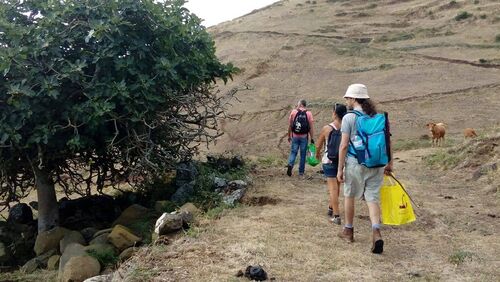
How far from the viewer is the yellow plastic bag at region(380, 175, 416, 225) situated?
5.81 m

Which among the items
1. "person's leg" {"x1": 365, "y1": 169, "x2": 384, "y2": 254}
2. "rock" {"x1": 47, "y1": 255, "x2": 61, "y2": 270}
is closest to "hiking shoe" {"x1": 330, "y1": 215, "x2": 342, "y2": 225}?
"person's leg" {"x1": 365, "y1": 169, "x2": 384, "y2": 254}

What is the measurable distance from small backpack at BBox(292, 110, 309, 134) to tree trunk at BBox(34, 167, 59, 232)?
4.47 meters

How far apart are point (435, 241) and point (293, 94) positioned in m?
20.3

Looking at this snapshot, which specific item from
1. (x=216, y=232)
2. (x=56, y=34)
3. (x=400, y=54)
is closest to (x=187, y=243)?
(x=216, y=232)

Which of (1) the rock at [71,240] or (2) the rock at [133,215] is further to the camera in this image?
(2) the rock at [133,215]

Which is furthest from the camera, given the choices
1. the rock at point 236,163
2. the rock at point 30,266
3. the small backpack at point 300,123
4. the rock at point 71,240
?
the rock at point 236,163

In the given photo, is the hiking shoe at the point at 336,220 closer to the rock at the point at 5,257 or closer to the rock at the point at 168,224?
the rock at the point at 168,224

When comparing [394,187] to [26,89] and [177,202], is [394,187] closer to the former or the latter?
[177,202]

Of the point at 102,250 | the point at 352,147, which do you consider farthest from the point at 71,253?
the point at 352,147

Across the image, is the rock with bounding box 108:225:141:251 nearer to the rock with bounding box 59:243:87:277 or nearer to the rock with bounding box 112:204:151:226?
the rock with bounding box 59:243:87:277

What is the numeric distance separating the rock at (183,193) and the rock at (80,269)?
2.21 m

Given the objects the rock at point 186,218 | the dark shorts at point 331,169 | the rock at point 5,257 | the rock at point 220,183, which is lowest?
the rock at point 5,257

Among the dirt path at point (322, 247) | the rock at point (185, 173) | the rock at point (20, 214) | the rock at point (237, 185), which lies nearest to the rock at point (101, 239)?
the dirt path at point (322, 247)

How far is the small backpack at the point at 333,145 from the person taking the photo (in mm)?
6492
